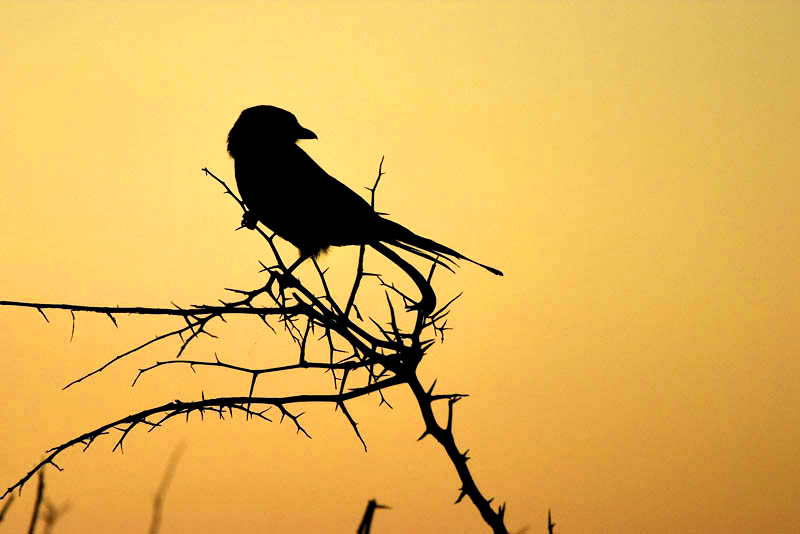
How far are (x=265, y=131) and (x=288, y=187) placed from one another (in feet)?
1.93

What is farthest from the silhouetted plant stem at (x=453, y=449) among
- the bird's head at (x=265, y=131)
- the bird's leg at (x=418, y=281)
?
the bird's head at (x=265, y=131)

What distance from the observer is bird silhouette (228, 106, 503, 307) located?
4762mm

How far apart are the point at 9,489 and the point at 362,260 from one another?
1.25 metres

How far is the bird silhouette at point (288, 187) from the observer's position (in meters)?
4.76

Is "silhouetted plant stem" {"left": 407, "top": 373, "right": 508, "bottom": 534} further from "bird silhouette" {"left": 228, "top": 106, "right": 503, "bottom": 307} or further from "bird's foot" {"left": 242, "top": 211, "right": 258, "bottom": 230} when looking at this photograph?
"bird silhouette" {"left": 228, "top": 106, "right": 503, "bottom": 307}

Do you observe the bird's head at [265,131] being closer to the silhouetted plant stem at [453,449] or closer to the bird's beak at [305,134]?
the bird's beak at [305,134]

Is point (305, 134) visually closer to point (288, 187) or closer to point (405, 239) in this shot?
point (288, 187)

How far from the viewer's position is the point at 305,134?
5.57 metres

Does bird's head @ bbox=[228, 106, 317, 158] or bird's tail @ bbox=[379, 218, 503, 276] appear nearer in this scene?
bird's tail @ bbox=[379, 218, 503, 276]

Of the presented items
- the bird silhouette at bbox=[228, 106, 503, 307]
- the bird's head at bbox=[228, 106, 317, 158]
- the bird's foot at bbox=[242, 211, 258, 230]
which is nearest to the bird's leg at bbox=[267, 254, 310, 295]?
the bird's foot at bbox=[242, 211, 258, 230]

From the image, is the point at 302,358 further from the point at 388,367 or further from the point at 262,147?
the point at 262,147

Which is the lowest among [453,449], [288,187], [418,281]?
[453,449]

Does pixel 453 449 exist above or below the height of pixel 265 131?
below

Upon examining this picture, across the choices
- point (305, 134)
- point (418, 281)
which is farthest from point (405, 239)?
point (305, 134)
